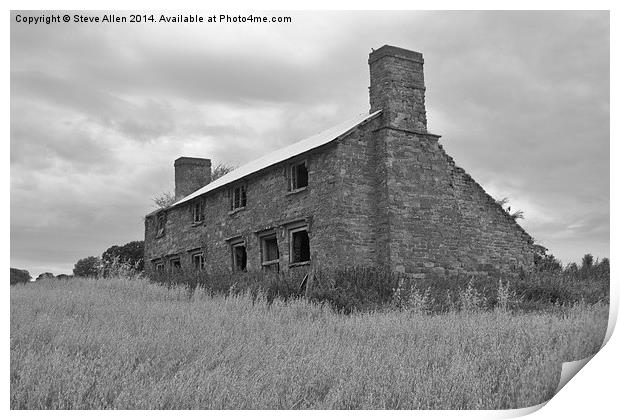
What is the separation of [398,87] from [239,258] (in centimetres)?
715

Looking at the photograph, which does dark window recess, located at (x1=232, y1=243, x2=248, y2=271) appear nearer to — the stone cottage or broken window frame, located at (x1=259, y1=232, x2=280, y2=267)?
the stone cottage

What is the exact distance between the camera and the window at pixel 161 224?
25797mm

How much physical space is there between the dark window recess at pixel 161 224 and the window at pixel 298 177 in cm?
890

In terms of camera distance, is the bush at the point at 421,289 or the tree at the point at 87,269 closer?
the bush at the point at 421,289

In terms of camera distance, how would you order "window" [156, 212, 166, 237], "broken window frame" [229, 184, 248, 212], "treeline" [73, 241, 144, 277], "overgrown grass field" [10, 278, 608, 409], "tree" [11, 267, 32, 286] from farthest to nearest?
"window" [156, 212, 166, 237]
"broken window frame" [229, 184, 248, 212]
"treeline" [73, 241, 144, 277]
"tree" [11, 267, 32, 286]
"overgrown grass field" [10, 278, 608, 409]

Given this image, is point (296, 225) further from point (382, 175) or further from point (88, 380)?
point (88, 380)

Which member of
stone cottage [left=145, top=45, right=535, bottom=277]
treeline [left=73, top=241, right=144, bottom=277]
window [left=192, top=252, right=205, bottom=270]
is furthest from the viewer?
window [left=192, top=252, right=205, bottom=270]

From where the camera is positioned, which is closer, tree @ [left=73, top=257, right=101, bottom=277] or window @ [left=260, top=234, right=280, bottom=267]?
tree @ [left=73, top=257, right=101, bottom=277]

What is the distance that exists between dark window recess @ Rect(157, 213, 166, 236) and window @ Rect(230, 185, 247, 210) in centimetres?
578

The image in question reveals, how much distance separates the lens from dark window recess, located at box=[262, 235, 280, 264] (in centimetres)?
1917

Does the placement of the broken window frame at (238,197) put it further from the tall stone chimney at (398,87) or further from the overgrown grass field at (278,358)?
the overgrown grass field at (278,358)

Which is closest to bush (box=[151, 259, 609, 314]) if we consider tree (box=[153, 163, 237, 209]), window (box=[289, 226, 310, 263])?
window (box=[289, 226, 310, 263])

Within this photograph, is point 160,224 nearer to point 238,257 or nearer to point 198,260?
point 198,260

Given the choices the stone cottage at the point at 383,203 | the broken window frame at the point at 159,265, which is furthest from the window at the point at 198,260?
the stone cottage at the point at 383,203
